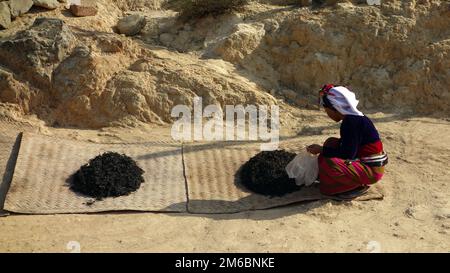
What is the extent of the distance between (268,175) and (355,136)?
35.3 inches

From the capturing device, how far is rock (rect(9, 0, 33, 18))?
7.69m

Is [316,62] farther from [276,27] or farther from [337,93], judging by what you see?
[337,93]

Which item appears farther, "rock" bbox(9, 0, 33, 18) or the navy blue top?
"rock" bbox(9, 0, 33, 18)

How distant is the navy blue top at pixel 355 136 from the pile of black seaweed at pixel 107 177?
1.87 metres

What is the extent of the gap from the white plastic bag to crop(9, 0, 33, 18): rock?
165 inches

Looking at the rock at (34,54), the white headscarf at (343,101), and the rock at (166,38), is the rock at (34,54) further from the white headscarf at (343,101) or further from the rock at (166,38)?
the white headscarf at (343,101)

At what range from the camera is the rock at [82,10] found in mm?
7898

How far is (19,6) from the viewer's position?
7762 millimetres

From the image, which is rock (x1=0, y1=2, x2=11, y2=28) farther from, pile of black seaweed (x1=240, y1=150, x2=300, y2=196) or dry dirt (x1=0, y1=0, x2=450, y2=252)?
pile of black seaweed (x1=240, y1=150, x2=300, y2=196)

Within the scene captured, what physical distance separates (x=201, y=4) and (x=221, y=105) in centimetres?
164

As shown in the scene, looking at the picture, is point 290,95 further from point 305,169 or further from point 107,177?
point 107,177

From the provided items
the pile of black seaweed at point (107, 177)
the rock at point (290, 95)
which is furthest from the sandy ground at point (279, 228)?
the rock at point (290, 95)

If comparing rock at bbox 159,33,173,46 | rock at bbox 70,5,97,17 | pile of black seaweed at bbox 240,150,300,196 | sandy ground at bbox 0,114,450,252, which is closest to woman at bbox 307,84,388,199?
sandy ground at bbox 0,114,450,252

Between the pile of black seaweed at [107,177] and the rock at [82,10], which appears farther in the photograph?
the rock at [82,10]
